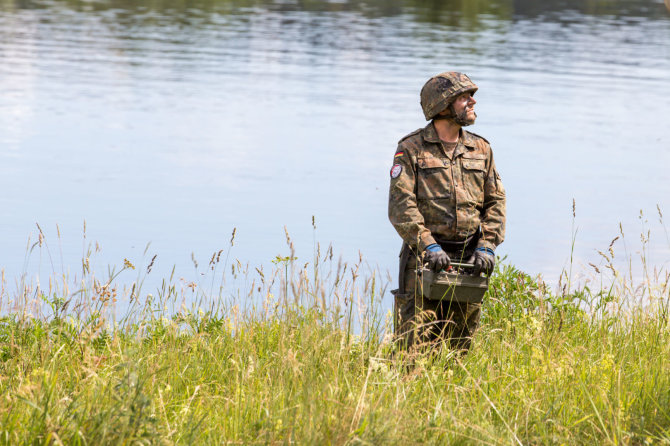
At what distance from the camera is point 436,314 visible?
18.6ft

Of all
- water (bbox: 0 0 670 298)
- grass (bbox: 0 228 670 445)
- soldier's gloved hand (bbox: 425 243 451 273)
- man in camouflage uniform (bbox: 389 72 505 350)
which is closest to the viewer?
grass (bbox: 0 228 670 445)

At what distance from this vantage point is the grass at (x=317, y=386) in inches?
159

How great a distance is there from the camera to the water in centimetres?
1032

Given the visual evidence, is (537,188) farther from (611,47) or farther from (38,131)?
(611,47)

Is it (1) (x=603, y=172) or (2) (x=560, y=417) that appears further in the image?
(1) (x=603, y=172)

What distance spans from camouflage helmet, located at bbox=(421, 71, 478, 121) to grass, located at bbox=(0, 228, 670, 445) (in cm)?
111

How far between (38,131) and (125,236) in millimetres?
6186

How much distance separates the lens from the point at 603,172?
47.1 ft

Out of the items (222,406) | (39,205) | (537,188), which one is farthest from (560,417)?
(537,188)

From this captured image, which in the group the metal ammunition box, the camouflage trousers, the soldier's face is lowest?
the camouflage trousers

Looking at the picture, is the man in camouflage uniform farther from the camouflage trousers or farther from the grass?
the grass

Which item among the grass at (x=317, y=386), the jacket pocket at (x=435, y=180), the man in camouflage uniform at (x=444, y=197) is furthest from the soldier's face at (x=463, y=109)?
the grass at (x=317, y=386)

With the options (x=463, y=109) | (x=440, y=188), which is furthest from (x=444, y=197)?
(x=463, y=109)

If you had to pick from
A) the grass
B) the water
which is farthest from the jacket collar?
the water
